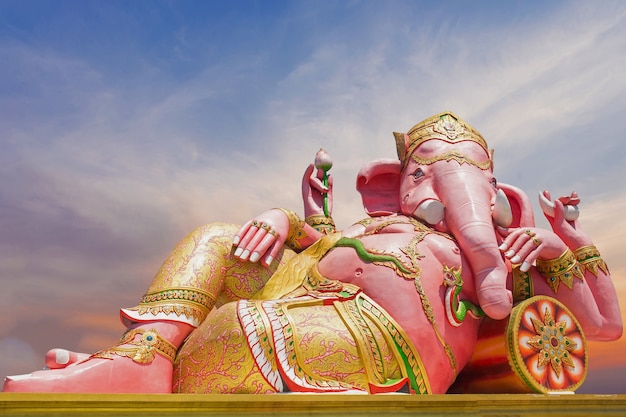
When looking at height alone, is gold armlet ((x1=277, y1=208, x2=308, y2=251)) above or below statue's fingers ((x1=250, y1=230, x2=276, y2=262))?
above

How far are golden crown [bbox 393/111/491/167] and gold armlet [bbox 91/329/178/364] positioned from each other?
1.86 metres

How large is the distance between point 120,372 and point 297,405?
85cm

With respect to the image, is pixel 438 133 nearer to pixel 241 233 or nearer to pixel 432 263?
pixel 432 263

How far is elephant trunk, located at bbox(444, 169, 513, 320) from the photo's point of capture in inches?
128

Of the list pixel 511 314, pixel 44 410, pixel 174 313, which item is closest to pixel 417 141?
pixel 511 314

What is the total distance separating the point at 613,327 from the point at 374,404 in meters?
1.89

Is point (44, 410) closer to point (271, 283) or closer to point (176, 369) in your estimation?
point (176, 369)

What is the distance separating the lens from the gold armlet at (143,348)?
2820 millimetres

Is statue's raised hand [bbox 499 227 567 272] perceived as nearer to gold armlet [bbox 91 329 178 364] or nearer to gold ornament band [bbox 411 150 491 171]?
gold ornament band [bbox 411 150 491 171]

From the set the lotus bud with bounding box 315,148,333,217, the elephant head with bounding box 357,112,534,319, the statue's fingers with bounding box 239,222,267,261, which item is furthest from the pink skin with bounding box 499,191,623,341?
the statue's fingers with bounding box 239,222,267,261

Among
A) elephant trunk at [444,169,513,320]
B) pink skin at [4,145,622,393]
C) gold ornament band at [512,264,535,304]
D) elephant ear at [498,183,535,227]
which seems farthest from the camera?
elephant ear at [498,183,535,227]

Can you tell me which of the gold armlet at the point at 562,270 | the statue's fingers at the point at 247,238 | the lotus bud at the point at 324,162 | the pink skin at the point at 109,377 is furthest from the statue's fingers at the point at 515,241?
the pink skin at the point at 109,377

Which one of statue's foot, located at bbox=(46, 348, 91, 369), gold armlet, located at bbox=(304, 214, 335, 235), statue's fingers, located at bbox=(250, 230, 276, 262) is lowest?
statue's foot, located at bbox=(46, 348, 91, 369)

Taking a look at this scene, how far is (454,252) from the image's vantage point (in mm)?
3375
